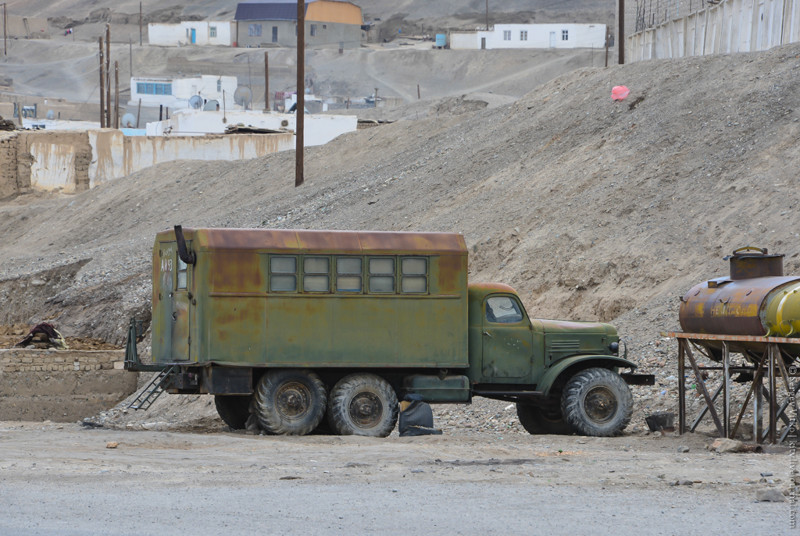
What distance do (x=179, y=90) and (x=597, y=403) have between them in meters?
88.5

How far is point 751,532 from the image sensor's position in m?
9.45

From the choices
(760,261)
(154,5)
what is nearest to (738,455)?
(760,261)

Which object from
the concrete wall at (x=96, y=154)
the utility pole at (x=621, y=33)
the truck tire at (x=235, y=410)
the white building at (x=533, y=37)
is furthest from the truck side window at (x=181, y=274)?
the white building at (x=533, y=37)

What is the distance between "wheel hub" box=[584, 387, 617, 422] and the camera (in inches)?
650

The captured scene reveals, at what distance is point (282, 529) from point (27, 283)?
27571 millimetres

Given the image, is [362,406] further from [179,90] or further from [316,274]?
[179,90]

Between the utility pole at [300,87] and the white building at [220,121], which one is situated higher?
the white building at [220,121]

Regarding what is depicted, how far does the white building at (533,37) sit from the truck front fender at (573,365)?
10014 cm

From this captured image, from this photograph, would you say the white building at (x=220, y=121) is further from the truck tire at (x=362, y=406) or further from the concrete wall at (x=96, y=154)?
the truck tire at (x=362, y=406)

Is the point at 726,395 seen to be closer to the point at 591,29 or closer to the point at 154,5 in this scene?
the point at 591,29

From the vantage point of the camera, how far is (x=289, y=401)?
618 inches

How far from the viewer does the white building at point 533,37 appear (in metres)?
115

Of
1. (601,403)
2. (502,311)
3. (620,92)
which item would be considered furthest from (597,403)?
(620,92)

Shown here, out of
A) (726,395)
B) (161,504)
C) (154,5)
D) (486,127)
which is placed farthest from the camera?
(154,5)
